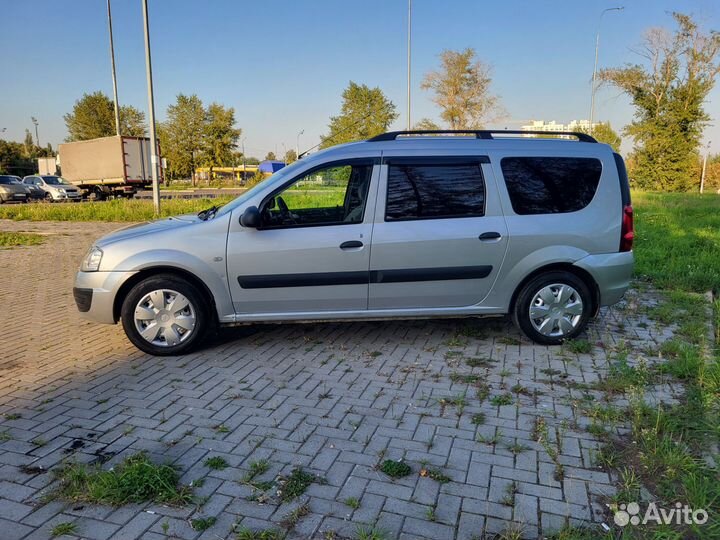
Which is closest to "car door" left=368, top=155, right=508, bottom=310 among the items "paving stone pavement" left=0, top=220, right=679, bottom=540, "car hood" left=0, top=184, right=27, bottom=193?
"paving stone pavement" left=0, top=220, right=679, bottom=540

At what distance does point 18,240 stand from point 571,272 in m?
13.2

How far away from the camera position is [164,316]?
4691mm

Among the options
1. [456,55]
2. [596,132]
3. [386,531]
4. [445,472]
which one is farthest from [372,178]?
[596,132]

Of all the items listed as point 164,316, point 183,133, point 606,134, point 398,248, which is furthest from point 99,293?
point 606,134

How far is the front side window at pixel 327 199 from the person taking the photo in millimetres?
4723

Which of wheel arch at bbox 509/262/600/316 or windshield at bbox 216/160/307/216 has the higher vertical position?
windshield at bbox 216/160/307/216

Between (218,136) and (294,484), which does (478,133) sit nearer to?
(294,484)

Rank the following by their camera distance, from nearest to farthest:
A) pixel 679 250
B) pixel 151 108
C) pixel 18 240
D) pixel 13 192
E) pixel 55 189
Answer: pixel 679 250 → pixel 18 240 → pixel 151 108 → pixel 13 192 → pixel 55 189

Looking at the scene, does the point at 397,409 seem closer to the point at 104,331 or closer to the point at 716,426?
the point at 716,426

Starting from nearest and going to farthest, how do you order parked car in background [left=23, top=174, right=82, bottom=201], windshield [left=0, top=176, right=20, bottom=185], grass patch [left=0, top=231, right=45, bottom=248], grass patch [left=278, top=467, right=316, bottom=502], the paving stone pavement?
1. the paving stone pavement
2. grass patch [left=278, top=467, right=316, bottom=502]
3. grass patch [left=0, top=231, right=45, bottom=248]
4. windshield [left=0, top=176, right=20, bottom=185]
5. parked car in background [left=23, top=174, right=82, bottom=201]

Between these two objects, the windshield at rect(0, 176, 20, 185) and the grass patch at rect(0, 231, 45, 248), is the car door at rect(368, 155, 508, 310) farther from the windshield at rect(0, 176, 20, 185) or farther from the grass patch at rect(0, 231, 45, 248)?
the windshield at rect(0, 176, 20, 185)

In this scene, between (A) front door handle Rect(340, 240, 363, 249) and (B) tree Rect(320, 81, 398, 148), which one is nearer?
(A) front door handle Rect(340, 240, 363, 249)

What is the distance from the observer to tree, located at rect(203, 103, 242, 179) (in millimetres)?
49562

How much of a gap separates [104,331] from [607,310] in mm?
5701
